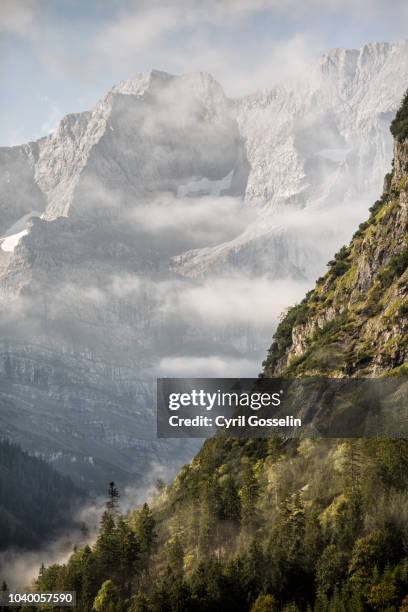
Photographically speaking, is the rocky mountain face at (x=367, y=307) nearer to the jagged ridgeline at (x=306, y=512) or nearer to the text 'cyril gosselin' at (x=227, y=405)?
the jagged ridgeline at (x=306, y=512)

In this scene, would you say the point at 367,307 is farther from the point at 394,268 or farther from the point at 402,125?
the point at 402,125

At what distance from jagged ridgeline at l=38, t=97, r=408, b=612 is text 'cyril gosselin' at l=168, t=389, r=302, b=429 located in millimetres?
4454

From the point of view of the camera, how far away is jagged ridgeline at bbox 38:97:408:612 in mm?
133750

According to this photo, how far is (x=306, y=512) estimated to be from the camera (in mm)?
145625

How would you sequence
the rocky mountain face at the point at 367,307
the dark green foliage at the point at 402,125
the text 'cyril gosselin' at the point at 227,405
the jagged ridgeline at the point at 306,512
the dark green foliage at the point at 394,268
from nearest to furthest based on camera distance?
the jagged ridgeline at the point at 306,512 < the rocky mountain face at the point at 367,307 < the text 'cyril gosselin' at the point at 227,405 < the dark green foliage at the point at 394,268 < the dark green foliage at the point at 402,125

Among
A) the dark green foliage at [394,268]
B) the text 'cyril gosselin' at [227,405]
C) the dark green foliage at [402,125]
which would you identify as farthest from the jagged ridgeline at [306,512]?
the text 'cyril gosselin' at [227,405]

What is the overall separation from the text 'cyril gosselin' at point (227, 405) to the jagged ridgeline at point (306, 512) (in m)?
4.45

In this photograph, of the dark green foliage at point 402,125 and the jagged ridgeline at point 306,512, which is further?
the dark green foliage at point 402,125

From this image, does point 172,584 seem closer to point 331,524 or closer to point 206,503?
point 206,503

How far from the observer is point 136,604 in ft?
499

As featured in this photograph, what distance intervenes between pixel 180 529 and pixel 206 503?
10.1 meters

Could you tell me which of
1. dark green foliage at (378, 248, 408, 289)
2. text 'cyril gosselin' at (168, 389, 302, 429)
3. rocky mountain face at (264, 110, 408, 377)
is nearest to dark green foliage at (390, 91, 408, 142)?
rocky mountain face at (264, 110, 408, 377)

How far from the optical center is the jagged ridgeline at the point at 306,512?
13375 centimetres

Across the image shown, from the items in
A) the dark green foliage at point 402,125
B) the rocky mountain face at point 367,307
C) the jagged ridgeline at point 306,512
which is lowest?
the jagged ridgeline at point 306,512
